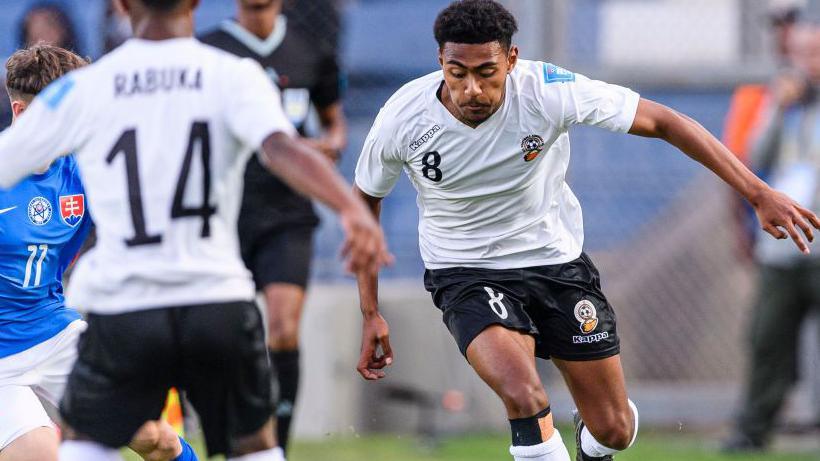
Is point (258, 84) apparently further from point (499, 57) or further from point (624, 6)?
point (624, 6)

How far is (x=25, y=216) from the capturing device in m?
5.09

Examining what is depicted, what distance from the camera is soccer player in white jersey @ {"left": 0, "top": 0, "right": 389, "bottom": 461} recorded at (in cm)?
378

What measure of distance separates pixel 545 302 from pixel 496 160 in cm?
61

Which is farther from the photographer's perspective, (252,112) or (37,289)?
(37,289)

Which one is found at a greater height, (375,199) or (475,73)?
(475,73)

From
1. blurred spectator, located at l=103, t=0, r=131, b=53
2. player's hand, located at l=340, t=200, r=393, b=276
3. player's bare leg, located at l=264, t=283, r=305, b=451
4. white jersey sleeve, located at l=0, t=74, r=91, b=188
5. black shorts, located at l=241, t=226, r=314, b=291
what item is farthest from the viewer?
blurred spectator, located at l=103, t=0, r=131, b=53

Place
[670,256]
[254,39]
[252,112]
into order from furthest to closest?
[670,256] < [254,39] < [252,112]

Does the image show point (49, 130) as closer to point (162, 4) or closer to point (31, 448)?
point (162, 4)

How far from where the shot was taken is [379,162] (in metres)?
5.46

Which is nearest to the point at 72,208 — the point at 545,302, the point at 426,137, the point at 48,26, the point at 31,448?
the point at 31,448

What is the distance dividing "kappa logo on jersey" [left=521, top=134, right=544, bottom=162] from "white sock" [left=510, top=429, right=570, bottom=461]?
42.3 inches

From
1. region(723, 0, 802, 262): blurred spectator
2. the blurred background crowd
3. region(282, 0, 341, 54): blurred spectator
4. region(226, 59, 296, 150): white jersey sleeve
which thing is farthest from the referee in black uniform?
region(226, 59, 296, 150): white jersey sleeve

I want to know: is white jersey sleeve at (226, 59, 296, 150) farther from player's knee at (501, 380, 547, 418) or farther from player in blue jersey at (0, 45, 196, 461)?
player's knee at (501, 380, 547, 418)

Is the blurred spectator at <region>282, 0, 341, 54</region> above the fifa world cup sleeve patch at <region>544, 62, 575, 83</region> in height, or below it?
below
